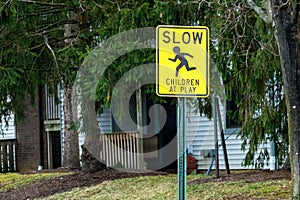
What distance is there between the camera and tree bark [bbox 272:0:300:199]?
7824 millimetres

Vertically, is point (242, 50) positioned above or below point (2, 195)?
above

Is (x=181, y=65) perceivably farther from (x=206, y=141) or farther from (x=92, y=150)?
(x=206, y=141)

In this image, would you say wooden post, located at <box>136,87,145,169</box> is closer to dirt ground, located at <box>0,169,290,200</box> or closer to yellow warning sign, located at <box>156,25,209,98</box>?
dirt ground, located at <box>0,169,290,200</box>

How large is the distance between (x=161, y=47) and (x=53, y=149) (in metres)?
17.4

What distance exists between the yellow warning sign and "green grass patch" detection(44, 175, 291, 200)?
3087 millimetres

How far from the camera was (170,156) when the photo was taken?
1783cm

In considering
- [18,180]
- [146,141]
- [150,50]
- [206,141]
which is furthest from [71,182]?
[206,141]

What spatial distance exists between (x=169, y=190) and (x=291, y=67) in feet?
12.8

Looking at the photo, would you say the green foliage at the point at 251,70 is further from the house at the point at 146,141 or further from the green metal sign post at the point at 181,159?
the green metal sign post at the point at 181,159

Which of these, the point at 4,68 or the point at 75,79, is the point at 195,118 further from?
the point at 4,68

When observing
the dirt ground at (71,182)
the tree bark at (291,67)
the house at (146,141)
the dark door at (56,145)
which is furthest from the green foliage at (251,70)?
the dark door at (56,145)

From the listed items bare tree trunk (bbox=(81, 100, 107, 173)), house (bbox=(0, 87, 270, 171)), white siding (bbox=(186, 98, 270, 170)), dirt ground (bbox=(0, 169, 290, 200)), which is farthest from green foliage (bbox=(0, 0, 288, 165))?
white siding (bbox=(186, 98, 270, 170))

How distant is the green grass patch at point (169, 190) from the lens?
371 inches

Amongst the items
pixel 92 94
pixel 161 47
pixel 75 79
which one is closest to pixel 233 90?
pixel 92 94
